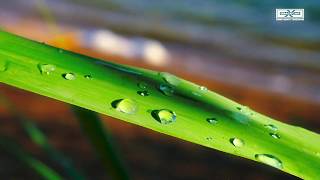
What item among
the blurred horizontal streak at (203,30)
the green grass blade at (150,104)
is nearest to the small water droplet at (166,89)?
the green grass blade at (150,104)

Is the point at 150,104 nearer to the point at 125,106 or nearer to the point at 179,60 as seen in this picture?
the point at 125,106

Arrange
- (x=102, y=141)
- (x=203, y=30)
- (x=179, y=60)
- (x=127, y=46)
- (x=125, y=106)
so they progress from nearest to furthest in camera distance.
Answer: (x=125, y=106), (x=102, y=141), (x=179, y=60), (x=127, y=46), (x=203, y=30)

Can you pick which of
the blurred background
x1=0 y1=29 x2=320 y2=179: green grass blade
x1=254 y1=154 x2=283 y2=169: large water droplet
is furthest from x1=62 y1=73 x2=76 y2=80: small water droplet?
the blurred background

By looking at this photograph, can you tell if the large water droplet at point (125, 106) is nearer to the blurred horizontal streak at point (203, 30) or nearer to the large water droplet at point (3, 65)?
the large water droplet at point (3, 65)

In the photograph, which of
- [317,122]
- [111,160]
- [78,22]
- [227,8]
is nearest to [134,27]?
[78,22]

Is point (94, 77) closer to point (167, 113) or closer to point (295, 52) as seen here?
point (167, 113)

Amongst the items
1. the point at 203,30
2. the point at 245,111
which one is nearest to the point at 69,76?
the point at 245,111

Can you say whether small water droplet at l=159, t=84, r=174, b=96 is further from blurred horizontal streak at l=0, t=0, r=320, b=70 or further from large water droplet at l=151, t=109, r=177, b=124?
blurred horizontal streak at l=0, t=0, r=320, b=70
